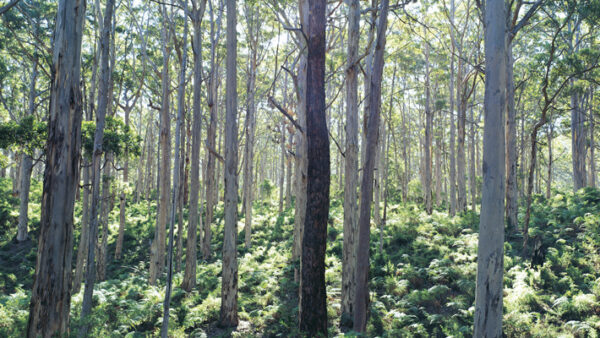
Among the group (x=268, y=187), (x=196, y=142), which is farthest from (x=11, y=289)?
→ (x=268, y=187)

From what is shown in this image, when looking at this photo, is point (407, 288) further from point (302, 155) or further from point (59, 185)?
point (59, 185)

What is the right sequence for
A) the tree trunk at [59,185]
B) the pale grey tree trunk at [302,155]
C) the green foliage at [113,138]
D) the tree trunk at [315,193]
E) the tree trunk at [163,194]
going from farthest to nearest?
the tree trunk at [163,194] → the green foliage at [113,138] → the pale grey tree trunk at [302,155] → the tree trunk at [315,193] → the tree trunk at [59,185]

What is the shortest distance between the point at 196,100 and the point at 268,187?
66.1 feet

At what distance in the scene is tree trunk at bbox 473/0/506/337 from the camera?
4.62 m

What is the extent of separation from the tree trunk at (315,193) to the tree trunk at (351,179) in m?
2.20

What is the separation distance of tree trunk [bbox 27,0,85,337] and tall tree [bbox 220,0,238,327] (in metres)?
3.83

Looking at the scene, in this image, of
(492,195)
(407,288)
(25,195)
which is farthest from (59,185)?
(25,195)

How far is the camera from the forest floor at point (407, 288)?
7.41m

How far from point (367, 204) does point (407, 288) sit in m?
4.99

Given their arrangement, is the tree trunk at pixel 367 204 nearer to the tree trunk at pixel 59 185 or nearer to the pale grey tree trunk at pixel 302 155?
the pale grey tree trunk at pixel 302 155

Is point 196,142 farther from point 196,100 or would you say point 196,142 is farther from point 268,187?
point 268,187

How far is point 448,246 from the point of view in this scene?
12602 millimetres

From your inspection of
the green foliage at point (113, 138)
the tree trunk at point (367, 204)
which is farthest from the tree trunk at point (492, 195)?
the green foliage at point (113, 138)

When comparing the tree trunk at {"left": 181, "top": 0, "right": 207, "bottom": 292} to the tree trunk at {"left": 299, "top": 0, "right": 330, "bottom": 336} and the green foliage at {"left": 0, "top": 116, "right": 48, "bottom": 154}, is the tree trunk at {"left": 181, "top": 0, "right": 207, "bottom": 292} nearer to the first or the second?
the green foliage at {"left": 0, "top": 116, "right": 48, "bottom": 154}
